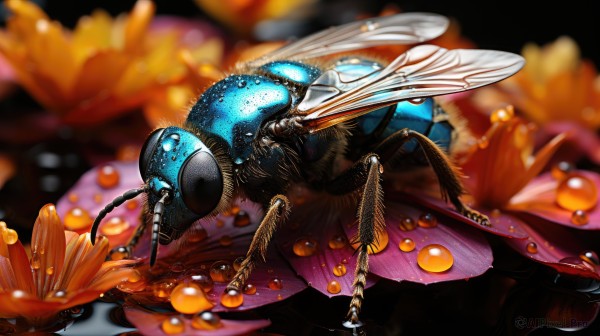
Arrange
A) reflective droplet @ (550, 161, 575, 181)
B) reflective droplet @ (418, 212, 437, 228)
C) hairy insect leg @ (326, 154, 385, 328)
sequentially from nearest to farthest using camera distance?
hairy insect leg @ (326, 154, 385, 328) → reflective droplet @ (418, 212, 437, 228) → reflective droplet @ (550, 161, 575, 181)

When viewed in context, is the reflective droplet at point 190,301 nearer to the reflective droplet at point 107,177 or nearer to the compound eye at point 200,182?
the compound eye at point 200,182

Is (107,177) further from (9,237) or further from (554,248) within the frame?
(554,248)

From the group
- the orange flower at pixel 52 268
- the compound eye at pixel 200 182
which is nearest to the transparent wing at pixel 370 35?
the compound eye at pixel 200 182

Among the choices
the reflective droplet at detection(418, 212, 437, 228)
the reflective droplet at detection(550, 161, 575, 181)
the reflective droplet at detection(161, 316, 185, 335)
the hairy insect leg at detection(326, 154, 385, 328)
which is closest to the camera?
the reflective droplet at detection(161, 316, 185, 335)

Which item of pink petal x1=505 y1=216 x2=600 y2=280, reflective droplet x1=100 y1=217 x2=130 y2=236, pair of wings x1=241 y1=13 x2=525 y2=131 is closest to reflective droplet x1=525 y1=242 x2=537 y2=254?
pink petal x1=505 y1=216 x2=600 y2=280

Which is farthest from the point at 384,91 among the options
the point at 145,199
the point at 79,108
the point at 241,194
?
the point at 79,108

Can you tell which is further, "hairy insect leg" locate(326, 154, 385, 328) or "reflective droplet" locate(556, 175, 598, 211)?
"reflective droplet" locate(556, 175, 598, 211)

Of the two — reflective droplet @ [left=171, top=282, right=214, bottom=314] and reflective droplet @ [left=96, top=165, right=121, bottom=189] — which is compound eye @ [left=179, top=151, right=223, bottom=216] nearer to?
reflective droplet @ [left=171, top=282, right=214, bottom=314]
